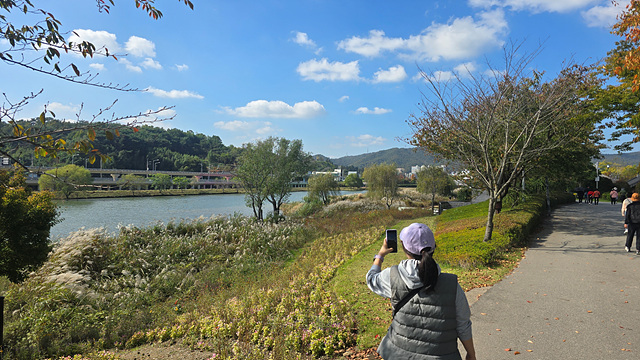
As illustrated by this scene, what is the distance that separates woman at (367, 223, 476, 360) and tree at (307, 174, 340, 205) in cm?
3073

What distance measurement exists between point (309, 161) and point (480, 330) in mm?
21974

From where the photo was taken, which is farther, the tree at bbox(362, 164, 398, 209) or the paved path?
the tree at bbox(362, 164, 398, 209)

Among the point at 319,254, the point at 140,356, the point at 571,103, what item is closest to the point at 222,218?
the point at 319,254

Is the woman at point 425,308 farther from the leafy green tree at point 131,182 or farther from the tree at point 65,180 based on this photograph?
the leafy green tree at point 131,182

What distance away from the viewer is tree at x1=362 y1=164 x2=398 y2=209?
30.9 m

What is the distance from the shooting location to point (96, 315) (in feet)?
20.7

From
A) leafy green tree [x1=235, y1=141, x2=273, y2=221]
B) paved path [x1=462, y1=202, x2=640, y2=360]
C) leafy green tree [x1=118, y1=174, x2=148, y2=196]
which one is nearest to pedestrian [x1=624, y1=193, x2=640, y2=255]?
paved path [x1=462, y1=202, x2=640, y2=360]

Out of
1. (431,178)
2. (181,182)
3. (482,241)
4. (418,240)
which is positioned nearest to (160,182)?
(181,182)

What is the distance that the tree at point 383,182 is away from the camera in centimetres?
3092

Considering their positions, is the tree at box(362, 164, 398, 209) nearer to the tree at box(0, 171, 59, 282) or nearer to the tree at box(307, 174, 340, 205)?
the tree at box(307, 174, 340, 205)

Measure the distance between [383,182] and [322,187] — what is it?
21.2 feet

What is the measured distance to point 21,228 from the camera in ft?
18.7

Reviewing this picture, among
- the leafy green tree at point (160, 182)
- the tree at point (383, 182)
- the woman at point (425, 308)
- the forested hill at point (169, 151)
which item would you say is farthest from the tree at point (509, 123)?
the leafy green tree at point (160, 182)

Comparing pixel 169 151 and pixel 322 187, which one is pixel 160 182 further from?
pixel 322 187
